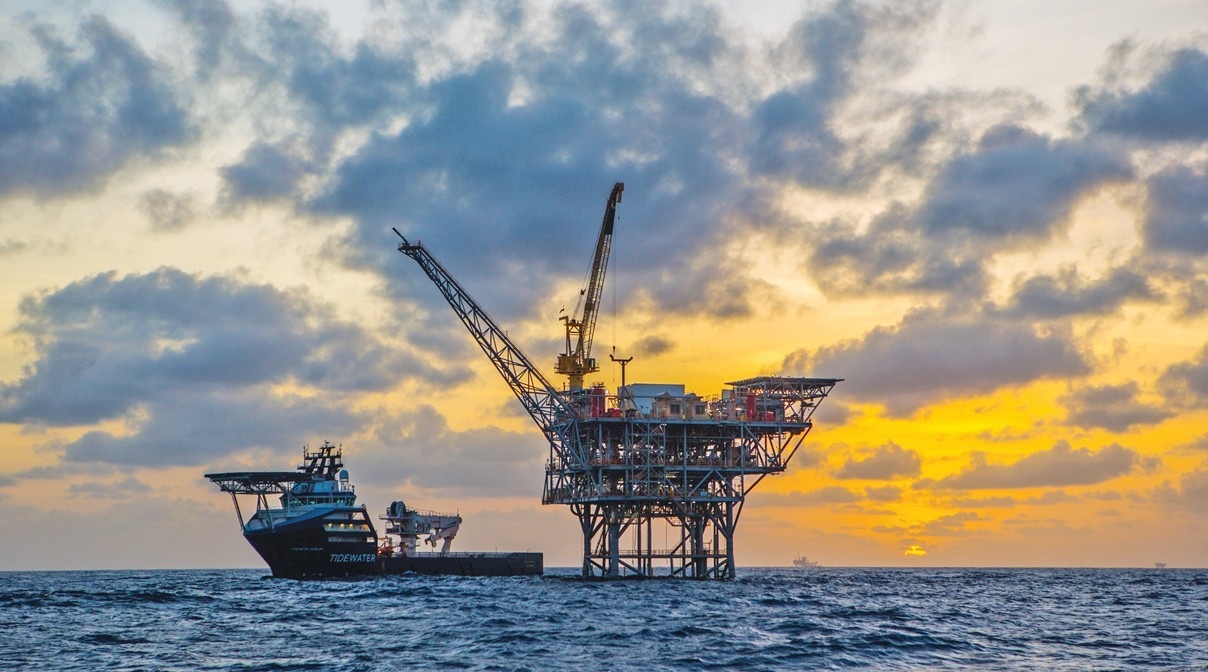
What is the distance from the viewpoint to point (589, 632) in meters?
56.7

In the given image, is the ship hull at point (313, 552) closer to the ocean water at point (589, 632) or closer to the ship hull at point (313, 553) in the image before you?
the ship hull at point (313, 553)

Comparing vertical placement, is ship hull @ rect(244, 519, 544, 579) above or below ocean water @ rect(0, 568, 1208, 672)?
above

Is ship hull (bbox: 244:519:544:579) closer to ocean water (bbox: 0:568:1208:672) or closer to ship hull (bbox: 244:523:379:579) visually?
ship hull (bbox: 244:523:379:579)

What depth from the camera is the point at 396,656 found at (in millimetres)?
48500

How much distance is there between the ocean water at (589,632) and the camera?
157 feet

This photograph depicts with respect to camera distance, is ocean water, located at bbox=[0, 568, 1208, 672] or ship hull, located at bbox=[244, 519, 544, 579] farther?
ship hull, located at bbox=[244, 519, 544, 579]

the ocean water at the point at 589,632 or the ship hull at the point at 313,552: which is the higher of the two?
the ship hull at the point at 313,552

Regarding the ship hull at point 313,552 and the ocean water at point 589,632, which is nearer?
the ocean water at point 589,632

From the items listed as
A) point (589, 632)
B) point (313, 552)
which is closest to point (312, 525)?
point (313, 552)

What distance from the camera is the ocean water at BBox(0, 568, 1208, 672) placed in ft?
157

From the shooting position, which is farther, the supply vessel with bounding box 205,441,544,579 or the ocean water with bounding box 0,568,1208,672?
the supply vessel with bounding box 205,441,544,579

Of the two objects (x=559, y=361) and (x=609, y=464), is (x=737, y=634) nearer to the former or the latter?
(x=609, y=464)

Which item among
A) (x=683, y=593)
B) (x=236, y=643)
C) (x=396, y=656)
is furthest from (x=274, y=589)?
(x=396, y=656)

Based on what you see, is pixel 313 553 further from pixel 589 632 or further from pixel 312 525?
pixel 589 632
